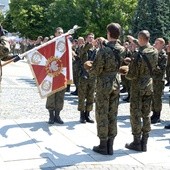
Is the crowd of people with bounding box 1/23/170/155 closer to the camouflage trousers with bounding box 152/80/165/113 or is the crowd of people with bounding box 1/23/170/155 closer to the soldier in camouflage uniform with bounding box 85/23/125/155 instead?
the soldier in camouflage uniform with bounding box 85/23/125/155

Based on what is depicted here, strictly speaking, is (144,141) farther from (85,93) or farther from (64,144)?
(85,93)

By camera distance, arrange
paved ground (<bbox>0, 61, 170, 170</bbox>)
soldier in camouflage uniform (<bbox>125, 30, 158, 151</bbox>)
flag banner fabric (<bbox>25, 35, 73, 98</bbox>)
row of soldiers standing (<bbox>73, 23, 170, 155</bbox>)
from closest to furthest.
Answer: paved ground (<bbox>0, 61, 170, 170</bbox>)
row of soldiers standing (<bbox>73, 23, 170, 155</bbox>)
soldier in camouflage uniform (<bbox>125, 30, 158, 151</bbox>)
flag banner fabric (<bbox>25, 35, 73, 98</bbox>)

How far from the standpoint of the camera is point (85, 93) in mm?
9906

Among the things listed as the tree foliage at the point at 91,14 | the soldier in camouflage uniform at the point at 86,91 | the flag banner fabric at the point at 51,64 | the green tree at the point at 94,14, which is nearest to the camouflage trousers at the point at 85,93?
the soldier in camouflage uniform at the point at 86,91

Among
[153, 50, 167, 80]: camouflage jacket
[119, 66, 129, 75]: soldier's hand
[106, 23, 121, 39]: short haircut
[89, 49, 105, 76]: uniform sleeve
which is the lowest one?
[153, 50, 167, 80]: camouflage jacket

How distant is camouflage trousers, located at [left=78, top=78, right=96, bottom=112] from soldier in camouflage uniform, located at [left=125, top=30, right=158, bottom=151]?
7.79 ft

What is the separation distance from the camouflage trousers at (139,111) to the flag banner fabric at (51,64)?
152cm

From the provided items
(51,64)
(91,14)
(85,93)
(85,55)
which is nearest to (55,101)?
(85,93)

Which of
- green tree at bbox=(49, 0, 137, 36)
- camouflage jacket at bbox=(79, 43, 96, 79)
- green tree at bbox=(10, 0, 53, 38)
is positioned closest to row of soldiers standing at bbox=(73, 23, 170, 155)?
camouflage jacket at bbox=(79, 43, 96, 79)

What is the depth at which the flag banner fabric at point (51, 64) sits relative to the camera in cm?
804

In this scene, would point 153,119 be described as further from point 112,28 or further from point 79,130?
point 112,28

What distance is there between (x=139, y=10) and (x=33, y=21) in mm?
21291

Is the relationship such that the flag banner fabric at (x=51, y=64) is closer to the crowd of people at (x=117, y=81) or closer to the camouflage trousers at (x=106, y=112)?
the crowd of people at (x=117, y=81)

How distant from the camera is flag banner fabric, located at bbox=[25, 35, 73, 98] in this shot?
26.4 feet
